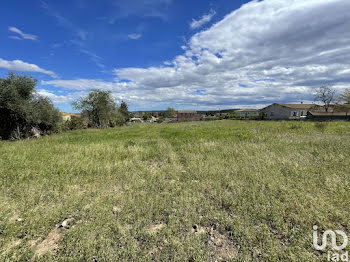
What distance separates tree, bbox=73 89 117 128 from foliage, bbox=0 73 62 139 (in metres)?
19.7

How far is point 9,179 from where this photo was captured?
14.8 feet

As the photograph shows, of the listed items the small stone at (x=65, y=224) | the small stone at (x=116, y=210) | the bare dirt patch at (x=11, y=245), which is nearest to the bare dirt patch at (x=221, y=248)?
the small stone at (x=116, y=210)

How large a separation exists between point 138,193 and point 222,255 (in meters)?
2.42

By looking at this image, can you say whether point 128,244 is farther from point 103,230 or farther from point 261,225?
point 261,225

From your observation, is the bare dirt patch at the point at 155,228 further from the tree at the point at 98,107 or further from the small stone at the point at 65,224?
the tree at the point at 98,107

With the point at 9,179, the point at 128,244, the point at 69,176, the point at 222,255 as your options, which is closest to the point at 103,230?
the point at 128,244

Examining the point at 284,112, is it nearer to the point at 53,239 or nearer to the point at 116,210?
the point at 116,210

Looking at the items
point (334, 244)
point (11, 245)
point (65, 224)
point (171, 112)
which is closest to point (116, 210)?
point (65, 224)

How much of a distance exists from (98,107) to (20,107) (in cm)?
2455

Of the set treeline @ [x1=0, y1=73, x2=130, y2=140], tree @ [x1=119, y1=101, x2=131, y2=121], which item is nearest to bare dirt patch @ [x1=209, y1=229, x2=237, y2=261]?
treeline @ [x1=0, y1=73, x2=130, y2=140]

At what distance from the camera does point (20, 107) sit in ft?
51.7

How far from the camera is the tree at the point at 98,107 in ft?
127

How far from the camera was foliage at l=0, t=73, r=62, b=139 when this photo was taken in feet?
49.6

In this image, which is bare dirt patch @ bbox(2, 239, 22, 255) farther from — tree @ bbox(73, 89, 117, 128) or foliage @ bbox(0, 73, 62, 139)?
tree @ bbox(73, 89, 117, 128)
